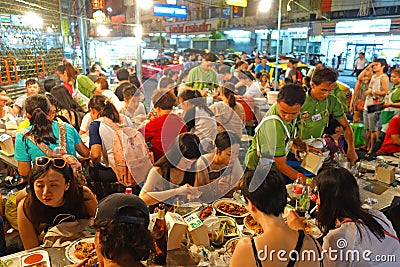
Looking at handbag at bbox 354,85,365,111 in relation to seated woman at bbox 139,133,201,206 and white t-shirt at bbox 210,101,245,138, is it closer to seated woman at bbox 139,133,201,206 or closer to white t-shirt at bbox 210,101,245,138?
white t-shirt at bbox 210,101,245,138

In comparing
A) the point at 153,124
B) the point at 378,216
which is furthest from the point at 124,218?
the point at 153,124

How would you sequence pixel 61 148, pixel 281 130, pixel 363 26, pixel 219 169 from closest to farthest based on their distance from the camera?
1. pixel 281 130
2. pixel 219 169
3. pixel 61 148
4. pixel 363 26

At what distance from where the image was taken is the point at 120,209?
60.9 inches

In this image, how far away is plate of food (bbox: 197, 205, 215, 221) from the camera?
7.82ft

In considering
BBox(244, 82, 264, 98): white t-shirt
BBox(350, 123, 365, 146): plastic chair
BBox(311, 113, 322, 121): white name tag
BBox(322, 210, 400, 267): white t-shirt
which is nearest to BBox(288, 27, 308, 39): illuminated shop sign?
BBox(244, 82, 264, 98): white t-shirt

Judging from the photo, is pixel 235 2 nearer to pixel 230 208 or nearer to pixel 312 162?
pixel 312 162

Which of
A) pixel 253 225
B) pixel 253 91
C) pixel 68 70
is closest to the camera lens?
pixel 253 225

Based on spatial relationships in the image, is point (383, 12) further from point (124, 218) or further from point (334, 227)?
point (124, 218)

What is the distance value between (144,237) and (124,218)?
13cm

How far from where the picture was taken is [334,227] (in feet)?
6.50

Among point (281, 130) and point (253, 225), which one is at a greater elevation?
point (281, 130)

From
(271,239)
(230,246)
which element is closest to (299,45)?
(230,246)

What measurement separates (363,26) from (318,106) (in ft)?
46.2

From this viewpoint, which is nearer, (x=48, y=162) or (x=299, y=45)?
(x=48, y=162)
